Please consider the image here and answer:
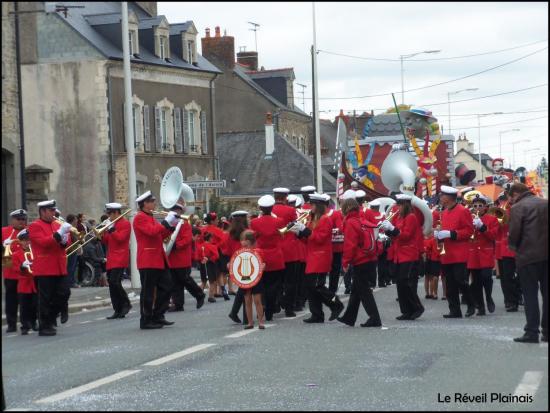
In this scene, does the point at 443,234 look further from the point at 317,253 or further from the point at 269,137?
the point at 269,137

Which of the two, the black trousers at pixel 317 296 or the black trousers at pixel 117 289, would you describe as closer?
the black trousers at pixel 317 296

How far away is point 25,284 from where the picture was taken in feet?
49.7

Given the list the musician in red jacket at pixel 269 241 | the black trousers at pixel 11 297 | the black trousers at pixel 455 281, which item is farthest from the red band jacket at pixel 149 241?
the black trousers at pixel 455 281

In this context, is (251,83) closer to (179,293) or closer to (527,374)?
(179,293)

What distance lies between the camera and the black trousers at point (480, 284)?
1541cm

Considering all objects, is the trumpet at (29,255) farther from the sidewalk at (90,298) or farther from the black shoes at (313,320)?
the sidewalk at (90,298)

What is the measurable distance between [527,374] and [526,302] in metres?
4.48

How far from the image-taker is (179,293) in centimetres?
1838

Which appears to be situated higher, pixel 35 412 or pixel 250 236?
pixel 250 236

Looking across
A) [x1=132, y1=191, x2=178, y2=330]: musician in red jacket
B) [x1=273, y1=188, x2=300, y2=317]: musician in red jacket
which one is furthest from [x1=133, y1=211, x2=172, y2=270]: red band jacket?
[x1=273, y1=188, x2=300, y2=317]: musician in red jacket

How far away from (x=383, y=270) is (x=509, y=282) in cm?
813

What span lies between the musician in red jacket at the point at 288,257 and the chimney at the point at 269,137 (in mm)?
40972

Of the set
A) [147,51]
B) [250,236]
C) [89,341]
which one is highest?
[147,51]

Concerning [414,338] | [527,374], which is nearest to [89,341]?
[414,338]
